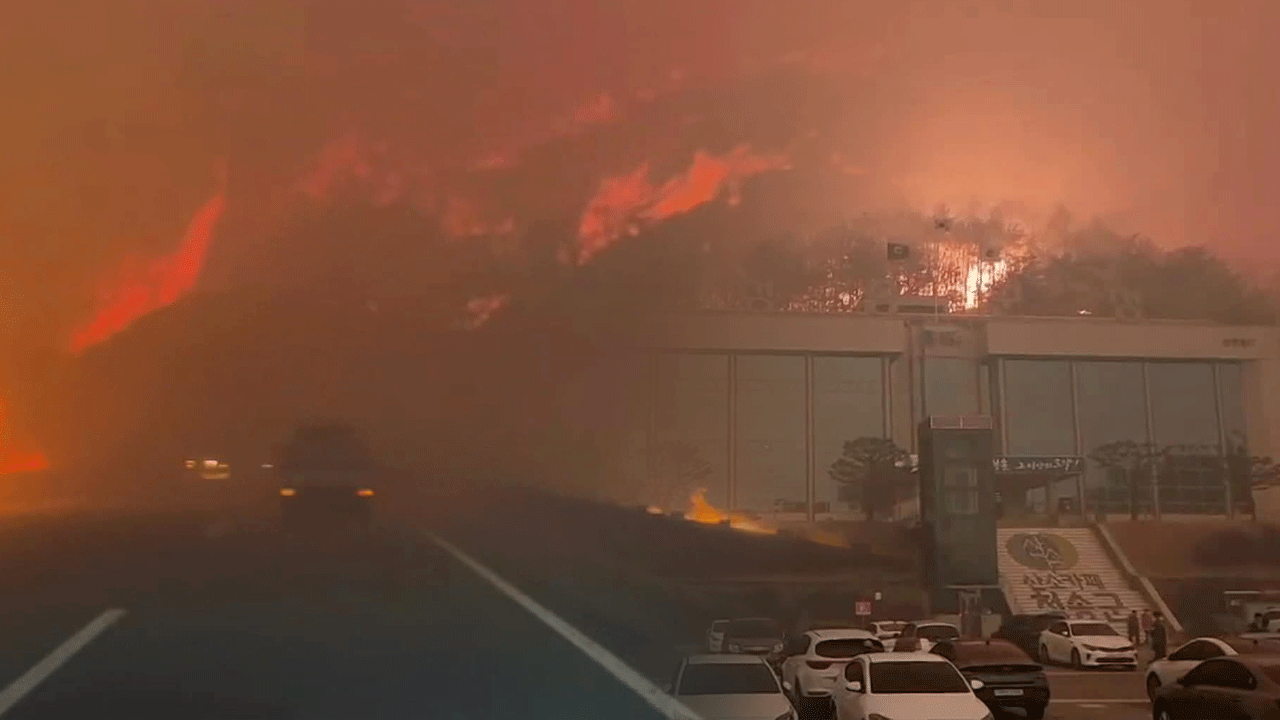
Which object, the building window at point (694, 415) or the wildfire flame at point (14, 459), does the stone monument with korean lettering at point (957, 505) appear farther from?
the wildfire flame at point (14, 459)

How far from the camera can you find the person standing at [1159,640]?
3869mm

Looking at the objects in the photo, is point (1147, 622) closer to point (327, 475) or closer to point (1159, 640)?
point (1159, 640)

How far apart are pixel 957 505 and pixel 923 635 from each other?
2.07 ft

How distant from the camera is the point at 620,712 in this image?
2846mm

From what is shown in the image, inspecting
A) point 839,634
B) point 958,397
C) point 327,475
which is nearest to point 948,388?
point 958,397

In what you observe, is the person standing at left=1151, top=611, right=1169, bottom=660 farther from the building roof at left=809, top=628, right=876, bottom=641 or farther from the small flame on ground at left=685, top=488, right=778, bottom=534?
the small flame on ground at left=685, top=488, right=778, bottom=534

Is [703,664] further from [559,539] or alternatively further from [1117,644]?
[1117,644]

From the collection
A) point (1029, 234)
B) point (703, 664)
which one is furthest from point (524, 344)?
point (1029, 234)

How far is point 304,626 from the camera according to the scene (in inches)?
109

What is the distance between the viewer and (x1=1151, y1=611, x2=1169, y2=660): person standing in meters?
3.87

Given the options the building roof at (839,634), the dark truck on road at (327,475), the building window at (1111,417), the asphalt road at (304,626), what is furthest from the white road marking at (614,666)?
the building window at (1111,417)

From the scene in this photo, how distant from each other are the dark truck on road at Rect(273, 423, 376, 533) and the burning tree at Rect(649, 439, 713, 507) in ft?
3.56

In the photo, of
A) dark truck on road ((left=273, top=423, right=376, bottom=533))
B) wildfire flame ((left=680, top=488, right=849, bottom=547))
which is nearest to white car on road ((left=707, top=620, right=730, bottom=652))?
wildfire flame ((left=680, top=488, right=849, bottom=547))

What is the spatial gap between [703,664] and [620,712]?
381 millimetres
